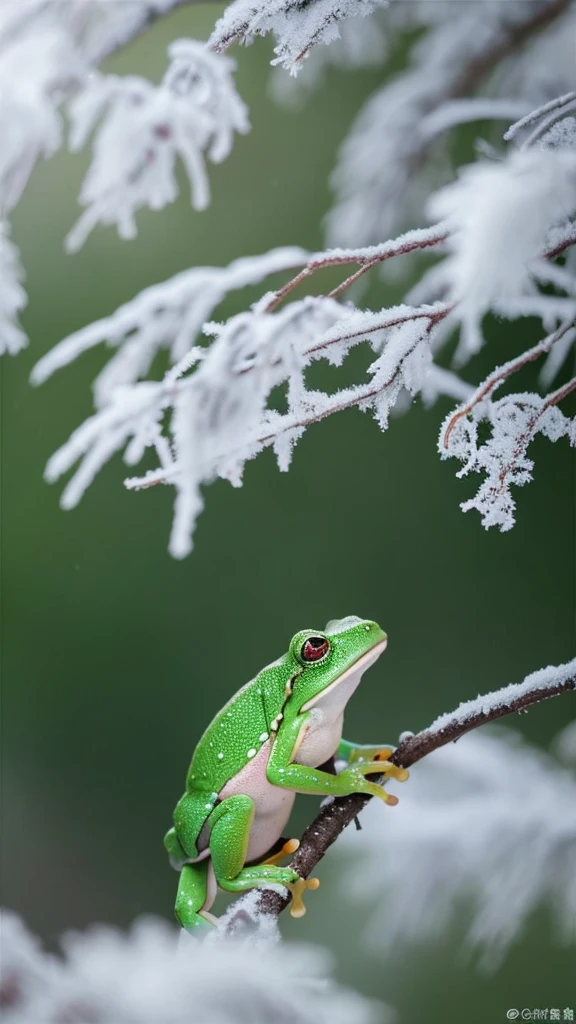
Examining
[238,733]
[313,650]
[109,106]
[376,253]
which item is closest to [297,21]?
[376,253]

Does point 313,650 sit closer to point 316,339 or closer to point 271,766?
point 271,766

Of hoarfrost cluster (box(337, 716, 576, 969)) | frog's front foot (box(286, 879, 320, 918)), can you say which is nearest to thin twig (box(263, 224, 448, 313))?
frog's front foot (box(286, 879, 320, 918))

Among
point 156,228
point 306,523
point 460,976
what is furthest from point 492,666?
point 156,228

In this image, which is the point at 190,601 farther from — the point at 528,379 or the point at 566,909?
the point at 566,909

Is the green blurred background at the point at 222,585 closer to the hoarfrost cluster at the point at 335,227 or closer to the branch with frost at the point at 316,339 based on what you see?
the hoarfrost cluster at the point at 335,227

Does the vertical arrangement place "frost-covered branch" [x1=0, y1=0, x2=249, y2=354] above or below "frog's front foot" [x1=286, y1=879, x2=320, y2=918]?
above

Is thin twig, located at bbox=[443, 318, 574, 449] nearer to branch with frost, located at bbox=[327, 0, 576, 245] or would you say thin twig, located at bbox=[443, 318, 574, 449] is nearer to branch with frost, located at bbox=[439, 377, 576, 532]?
branch with frost, located at bbox=[439, 377, 576, 532]

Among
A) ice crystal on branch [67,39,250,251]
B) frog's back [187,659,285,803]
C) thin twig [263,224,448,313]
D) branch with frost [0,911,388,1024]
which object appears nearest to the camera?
branch with frost [0,911,388,1024]
